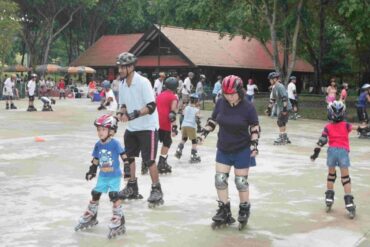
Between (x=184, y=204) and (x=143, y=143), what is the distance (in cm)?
106

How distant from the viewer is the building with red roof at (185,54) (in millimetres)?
41500

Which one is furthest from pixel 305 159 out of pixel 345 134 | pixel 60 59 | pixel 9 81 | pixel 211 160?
pixel 60 59

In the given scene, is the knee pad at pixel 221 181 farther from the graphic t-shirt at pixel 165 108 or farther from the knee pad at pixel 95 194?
the graphic t-shirt at pixel 165 108

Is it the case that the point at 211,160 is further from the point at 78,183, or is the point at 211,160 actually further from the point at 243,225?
the point at 243,225

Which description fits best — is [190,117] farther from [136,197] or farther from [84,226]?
[84,226]

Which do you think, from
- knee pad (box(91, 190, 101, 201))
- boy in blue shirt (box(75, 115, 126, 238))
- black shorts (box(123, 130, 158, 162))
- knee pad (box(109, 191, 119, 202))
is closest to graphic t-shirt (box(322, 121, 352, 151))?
black shorts (box(123, 130, 158, 162))

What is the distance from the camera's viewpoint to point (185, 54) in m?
40.4

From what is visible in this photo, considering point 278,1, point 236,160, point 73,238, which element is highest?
point 278,1

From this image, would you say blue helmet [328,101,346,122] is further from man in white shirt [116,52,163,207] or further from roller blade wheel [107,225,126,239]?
roller blade wheel [107,225,126,239]

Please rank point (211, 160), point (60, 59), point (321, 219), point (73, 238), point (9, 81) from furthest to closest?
point (60, 59)
point (9, 81)
point (211, 160)
point (321, 219)
point (73, 238)

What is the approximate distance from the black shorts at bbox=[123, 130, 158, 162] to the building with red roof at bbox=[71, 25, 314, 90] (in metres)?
32.1

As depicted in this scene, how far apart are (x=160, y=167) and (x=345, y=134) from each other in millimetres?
3795

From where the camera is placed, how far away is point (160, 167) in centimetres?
1028

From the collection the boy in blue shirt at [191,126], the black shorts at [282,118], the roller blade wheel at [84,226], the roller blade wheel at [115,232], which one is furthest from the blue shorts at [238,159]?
the black shorts at [282,118]
